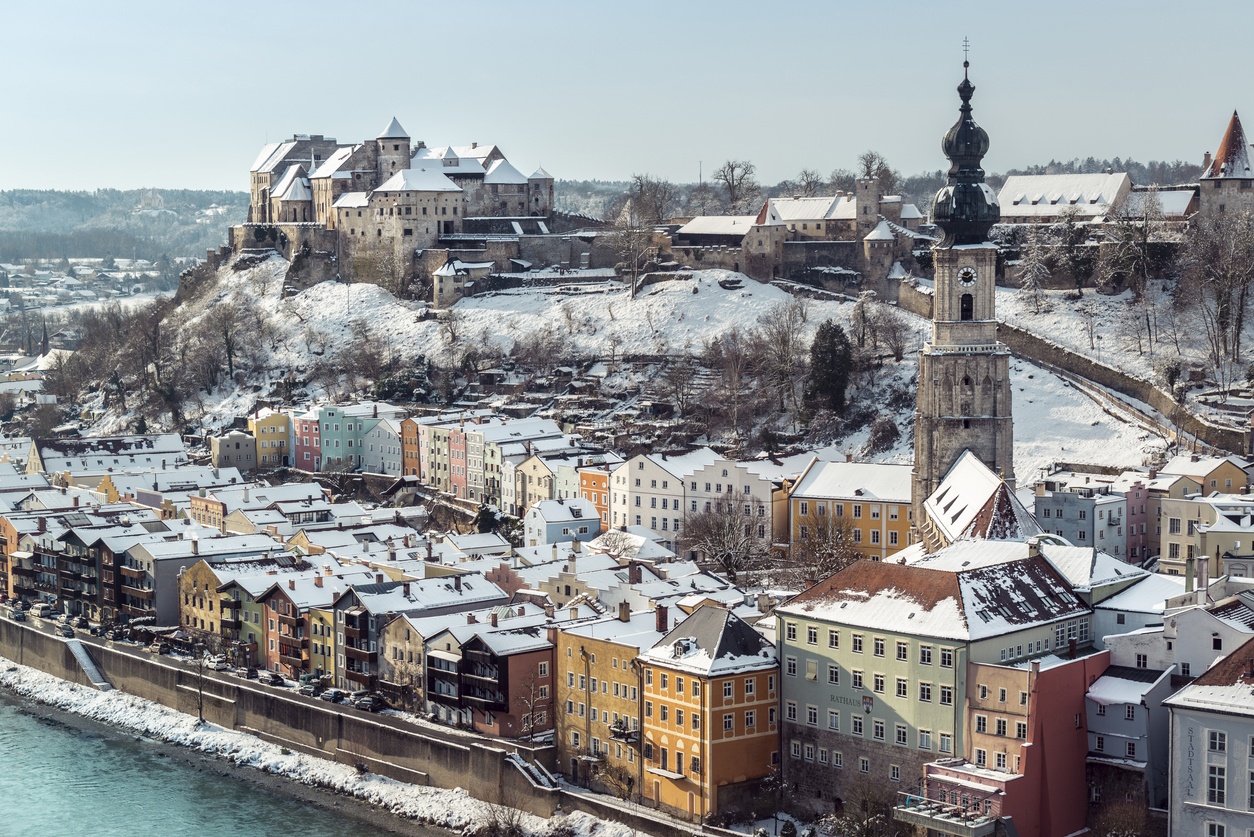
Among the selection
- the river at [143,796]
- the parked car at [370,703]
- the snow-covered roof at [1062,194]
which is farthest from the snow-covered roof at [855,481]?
the snow-covered roof at [1062,194]

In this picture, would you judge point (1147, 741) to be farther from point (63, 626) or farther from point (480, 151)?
point (480, 151)

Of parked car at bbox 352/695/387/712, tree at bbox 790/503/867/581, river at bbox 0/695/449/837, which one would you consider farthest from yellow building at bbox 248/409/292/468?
parked car at bbox 352/695/387/712

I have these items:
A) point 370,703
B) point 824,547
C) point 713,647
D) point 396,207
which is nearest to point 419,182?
point 396,207

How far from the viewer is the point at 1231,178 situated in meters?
75.8

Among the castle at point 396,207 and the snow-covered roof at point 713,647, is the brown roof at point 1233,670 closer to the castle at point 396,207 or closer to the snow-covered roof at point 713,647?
the snow-covered roof at point 713,647

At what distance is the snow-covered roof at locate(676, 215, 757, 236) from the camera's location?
89688 millimetres

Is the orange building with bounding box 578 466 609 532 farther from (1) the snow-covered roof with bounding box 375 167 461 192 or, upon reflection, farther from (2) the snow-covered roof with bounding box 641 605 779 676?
(1) the snow-covered roof with bounding box 375 167 461 192

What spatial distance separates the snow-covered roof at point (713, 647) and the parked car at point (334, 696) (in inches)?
445

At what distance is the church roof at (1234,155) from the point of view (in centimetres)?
7588

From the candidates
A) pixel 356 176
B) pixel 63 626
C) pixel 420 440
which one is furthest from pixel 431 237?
pixel 63 626

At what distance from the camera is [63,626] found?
59594mm

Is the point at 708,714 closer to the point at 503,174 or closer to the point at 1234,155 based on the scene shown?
the point at 1234,155

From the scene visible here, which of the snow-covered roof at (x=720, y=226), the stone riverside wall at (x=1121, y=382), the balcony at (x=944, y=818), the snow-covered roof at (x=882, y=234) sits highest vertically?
the snow-covered roof at (x=720, y=226)

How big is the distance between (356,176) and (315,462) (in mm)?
26338
